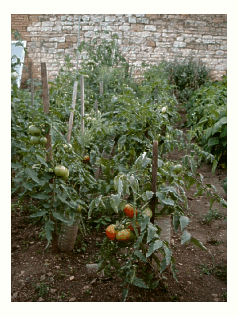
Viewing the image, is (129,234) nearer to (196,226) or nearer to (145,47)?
(196,226)

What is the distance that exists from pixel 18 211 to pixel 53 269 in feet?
2.79

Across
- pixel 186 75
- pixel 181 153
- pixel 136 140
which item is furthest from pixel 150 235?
pixel 186 75

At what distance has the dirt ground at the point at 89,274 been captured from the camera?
1.64 meters

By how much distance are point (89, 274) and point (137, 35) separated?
24.3ft

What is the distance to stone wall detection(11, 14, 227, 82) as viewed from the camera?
800 cm

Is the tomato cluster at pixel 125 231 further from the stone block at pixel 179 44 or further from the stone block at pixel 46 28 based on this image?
the stone block at pixel 46 28

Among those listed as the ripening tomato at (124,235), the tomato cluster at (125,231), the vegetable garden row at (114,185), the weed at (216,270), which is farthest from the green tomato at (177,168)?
the weed at (216,270)

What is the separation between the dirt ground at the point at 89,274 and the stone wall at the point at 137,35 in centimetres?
654

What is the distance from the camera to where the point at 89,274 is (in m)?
1.82

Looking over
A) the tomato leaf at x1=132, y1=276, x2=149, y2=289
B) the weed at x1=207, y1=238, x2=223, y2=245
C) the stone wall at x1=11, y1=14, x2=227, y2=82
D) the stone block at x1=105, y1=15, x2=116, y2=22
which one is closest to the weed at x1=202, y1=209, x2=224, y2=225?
the weed at x1=207, y1=238, x2=223, y2=245

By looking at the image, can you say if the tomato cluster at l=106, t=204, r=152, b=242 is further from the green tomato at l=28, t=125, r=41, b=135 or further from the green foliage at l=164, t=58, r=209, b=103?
the green foliage at l=164, t=58, r=209, b=103

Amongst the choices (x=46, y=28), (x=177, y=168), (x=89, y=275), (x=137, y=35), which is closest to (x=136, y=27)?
(x=137, y=35)

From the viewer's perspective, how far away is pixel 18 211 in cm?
255

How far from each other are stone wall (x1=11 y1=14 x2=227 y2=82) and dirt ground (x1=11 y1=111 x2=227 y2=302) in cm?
654
